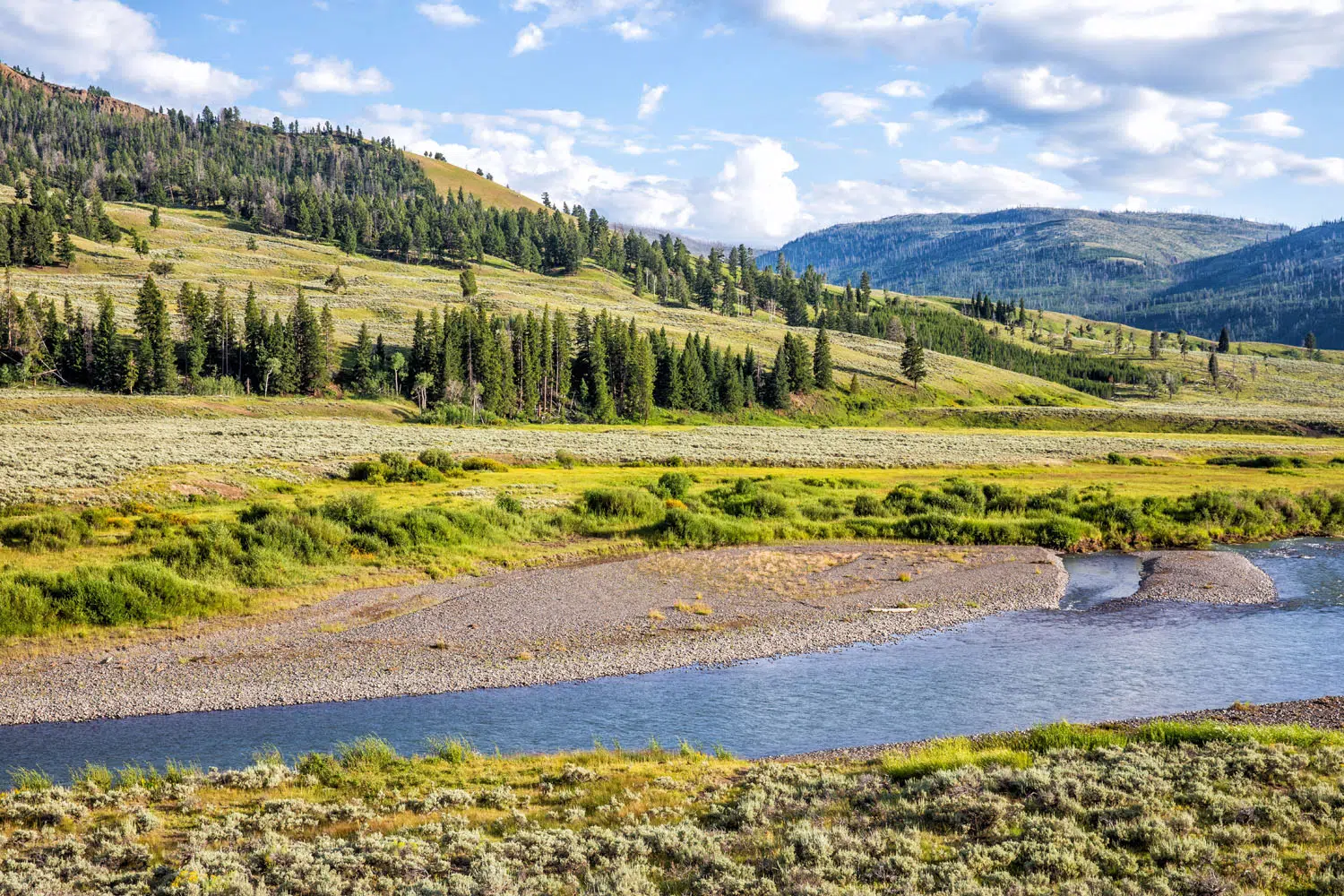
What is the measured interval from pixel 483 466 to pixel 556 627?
36.7 m

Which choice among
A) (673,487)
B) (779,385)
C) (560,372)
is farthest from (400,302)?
(673,487)

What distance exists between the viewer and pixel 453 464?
2491 inches

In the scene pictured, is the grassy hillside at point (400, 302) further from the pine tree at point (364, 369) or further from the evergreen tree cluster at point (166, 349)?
the evergreen tree cluster at point (166, 349)

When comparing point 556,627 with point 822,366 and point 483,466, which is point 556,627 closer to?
point 483,466

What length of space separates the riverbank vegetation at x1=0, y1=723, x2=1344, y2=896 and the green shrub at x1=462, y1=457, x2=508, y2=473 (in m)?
Result: 46.4

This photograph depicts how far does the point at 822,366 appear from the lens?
14388cm

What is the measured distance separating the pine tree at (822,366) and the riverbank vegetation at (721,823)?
12676 centimetres

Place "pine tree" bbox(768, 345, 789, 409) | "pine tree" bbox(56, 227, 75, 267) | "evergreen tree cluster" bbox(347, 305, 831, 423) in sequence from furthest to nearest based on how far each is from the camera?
"pine tree" bbox(56, 227, 75, 267)
"pine tree" bbox(768, 345, 789, 409)
"evergreen tree cluster" bbox(347, 305, 831, 423)

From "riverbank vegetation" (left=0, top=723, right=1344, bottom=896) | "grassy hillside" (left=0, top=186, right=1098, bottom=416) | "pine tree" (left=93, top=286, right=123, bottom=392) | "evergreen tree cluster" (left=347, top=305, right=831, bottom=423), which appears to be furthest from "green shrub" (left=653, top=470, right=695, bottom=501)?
"grassy hillside" (left=0, top=186, right=1098, bottom=416)

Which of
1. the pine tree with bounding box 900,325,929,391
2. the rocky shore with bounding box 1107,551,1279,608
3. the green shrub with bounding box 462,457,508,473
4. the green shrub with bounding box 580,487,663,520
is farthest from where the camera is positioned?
the pine tree with bounding box 900,325,929,391

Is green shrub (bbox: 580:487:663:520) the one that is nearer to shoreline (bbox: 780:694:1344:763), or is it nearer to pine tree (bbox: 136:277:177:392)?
shoreline (bbox: 780:694:1344:763)

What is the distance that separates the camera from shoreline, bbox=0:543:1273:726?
78.5ft

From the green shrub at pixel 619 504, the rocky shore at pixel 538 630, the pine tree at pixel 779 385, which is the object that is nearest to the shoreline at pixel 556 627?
the rocky shore at pixel 538 630

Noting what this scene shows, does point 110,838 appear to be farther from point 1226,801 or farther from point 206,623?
point 1226,801
